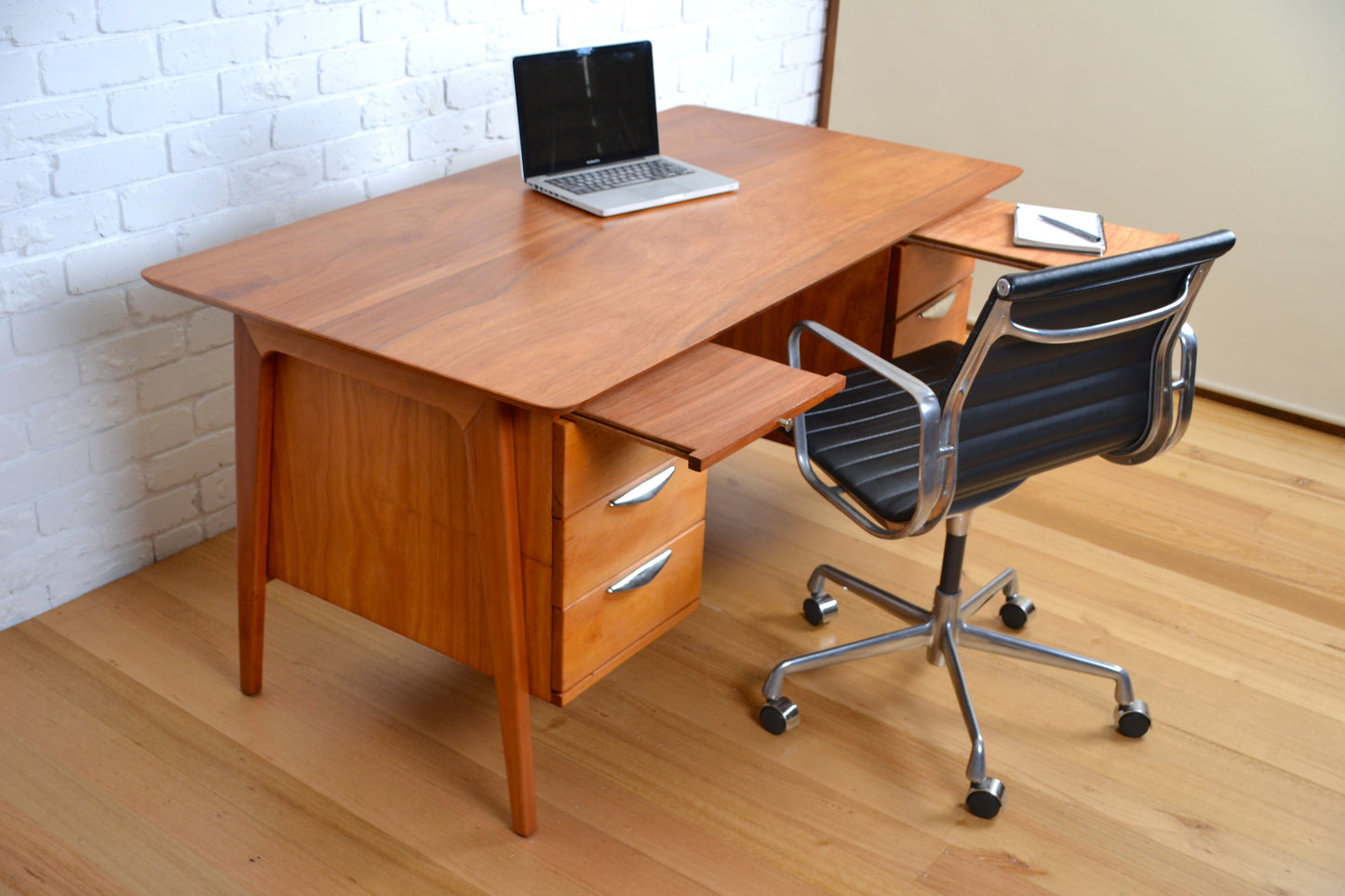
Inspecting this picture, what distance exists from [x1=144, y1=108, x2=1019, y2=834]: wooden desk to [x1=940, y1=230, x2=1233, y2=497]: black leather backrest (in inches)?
8.6

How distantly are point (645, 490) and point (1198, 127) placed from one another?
2056mm

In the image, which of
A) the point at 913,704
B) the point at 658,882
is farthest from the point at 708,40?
the point at 658,882

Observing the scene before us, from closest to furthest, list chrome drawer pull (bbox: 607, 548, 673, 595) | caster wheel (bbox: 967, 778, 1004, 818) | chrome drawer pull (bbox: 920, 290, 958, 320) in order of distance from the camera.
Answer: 1. chrome drawer pull (bbox: 607, 548, 673, 595)
2. caster wheel (bbox: 967, 778, 1004, 818)
3. chrome drawer pull (bbox: 920, 290, 958, 320)

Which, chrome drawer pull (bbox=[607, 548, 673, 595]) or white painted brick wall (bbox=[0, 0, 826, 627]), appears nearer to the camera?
chrome drawer pull (bbox=[607, 548, 673, 595])

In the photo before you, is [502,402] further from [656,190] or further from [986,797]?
[986,797]

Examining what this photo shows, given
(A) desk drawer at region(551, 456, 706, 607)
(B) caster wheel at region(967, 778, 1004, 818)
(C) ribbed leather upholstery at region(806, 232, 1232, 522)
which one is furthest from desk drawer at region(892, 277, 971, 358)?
(B) caster wheel at region(967, 778, 1004, 818)

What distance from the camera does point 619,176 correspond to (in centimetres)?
221

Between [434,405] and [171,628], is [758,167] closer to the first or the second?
[434,405]

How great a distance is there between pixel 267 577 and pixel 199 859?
0.44 metres

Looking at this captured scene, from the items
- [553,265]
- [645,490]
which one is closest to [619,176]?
[553,265]

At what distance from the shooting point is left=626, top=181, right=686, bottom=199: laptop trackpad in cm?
213

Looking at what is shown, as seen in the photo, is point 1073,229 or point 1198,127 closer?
point 1073,229

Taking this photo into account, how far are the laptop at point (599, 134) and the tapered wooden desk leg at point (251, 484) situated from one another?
0.61 m

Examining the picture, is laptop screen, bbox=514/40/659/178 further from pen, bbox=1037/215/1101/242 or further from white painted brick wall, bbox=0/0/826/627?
pen, bbox=1037/215/1101/242
